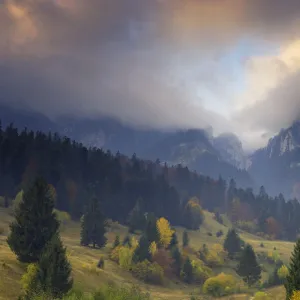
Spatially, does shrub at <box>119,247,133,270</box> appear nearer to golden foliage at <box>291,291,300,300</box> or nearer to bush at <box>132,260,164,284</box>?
bush at <box>132,260,164,284</box>

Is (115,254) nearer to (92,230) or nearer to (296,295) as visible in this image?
(92,230)

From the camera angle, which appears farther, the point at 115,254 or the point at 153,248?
the point at 153,248

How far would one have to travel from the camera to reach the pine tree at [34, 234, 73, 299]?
133 ft

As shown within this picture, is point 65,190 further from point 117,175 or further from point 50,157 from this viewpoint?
point 117,175

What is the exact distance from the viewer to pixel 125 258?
90.1 m

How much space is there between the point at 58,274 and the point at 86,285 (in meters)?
15.9

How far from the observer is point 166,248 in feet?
359

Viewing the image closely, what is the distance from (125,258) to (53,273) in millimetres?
51528

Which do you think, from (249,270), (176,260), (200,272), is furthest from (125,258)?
(249,270)

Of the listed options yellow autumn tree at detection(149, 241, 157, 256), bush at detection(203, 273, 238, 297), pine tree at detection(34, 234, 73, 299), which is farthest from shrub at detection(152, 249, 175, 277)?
pine tree at detection(34, 234, 73, 299)

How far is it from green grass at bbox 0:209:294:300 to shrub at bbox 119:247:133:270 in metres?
1.73

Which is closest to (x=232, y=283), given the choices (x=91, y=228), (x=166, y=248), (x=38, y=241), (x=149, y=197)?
(x=166, y=248)

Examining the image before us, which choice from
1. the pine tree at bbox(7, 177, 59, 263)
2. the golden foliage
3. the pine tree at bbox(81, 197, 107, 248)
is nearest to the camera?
the golden foliage

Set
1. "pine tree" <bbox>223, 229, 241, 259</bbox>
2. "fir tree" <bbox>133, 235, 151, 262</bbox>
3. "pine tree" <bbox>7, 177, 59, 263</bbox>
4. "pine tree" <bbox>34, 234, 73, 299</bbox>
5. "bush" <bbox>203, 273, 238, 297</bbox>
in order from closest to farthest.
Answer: "pine tree" <bbox>34, 234, 73, 299</bbox> → "pine tree" <bbox>7, 177, 59, 263</bbox> → "bush" <bbox>203, 273, 238, 297</bbox> → "fir tree" <bbox>133, 235, 151, 262</bbox> → "pine tree" <bbox>223, 229, 241, 259</bbox>
